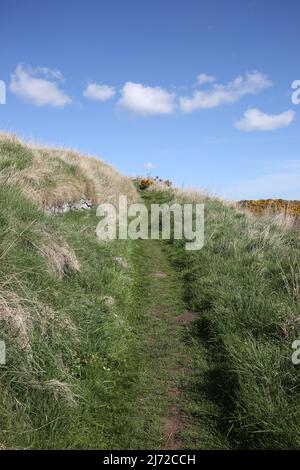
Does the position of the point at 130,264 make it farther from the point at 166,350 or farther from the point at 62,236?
the point at 166,350

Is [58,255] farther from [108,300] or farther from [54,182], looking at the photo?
[54,182]

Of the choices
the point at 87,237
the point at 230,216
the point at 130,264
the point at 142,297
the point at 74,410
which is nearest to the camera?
the point at 74,410

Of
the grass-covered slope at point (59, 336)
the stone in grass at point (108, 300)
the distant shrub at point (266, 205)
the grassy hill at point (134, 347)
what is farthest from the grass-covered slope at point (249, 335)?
the distant shrub at point (266, 205)

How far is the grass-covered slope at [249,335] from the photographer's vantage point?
476 cm

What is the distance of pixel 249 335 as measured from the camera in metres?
6.43

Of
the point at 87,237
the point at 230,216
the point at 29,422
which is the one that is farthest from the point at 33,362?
the point at 230,216

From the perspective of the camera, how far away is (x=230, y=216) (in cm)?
1766

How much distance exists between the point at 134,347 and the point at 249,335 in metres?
1.87

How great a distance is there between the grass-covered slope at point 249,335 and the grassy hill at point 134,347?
22 mm

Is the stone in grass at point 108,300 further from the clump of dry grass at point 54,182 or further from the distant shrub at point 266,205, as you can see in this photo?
the distant shrub at point 266,205

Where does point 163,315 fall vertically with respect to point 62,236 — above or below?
below

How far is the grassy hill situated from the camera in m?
4.77

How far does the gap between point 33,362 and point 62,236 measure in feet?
12.5

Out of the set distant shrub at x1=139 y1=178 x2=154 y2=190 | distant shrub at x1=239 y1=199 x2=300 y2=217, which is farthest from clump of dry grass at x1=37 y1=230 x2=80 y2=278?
distant shrub at x1=139 y1=178 x2=154 y2=190
